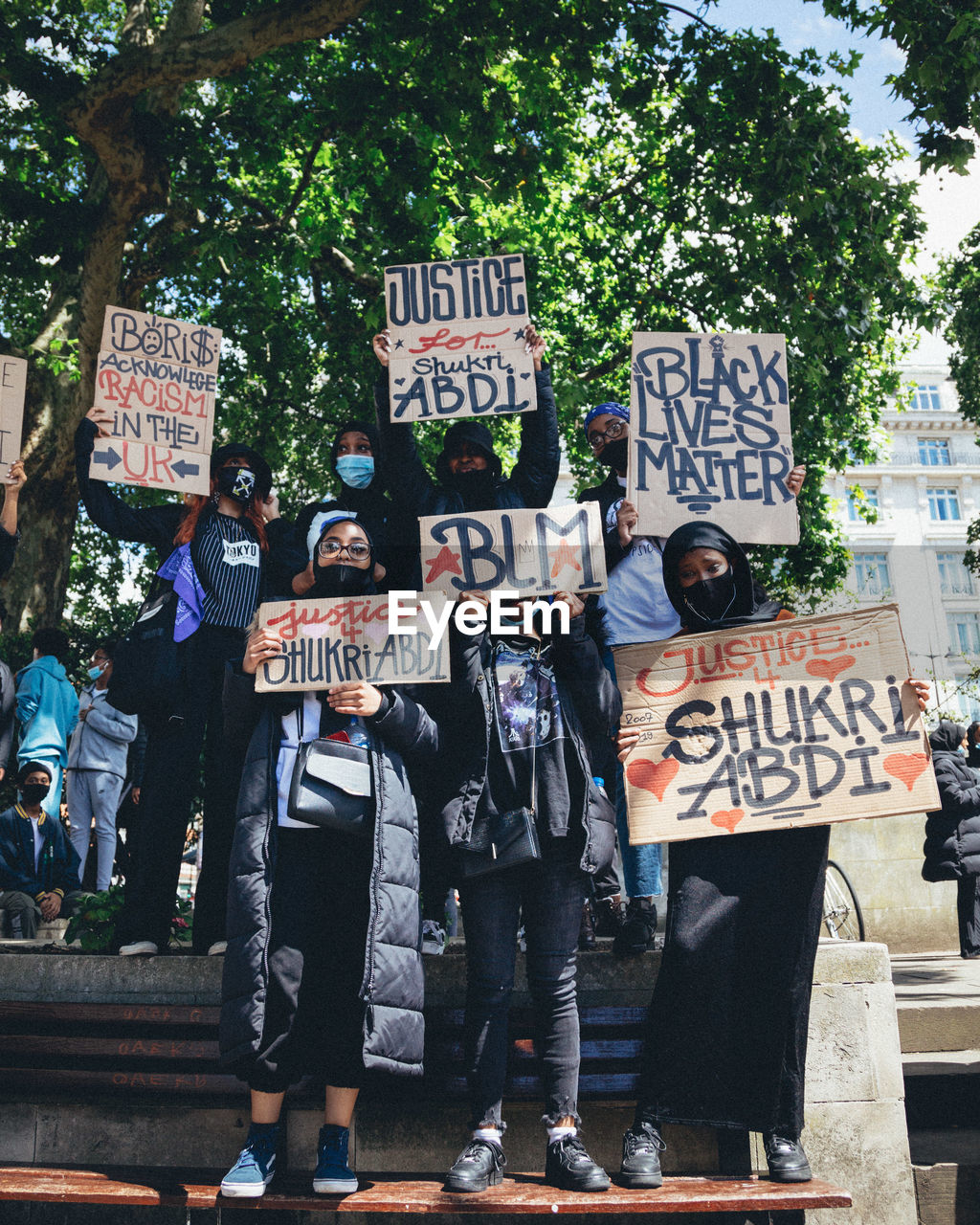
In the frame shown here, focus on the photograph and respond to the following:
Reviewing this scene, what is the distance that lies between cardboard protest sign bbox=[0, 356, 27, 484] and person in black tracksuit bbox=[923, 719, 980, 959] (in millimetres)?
6865

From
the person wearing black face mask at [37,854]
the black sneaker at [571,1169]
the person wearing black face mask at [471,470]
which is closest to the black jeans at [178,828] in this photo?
the person wearing black face mask at [471,470]

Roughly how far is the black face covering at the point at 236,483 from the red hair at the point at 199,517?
0.04 metres

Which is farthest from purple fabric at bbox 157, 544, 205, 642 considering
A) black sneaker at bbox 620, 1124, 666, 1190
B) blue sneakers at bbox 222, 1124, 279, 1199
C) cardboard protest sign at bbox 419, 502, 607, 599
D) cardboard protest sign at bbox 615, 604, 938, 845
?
black sneaker at bbox 620, 1124, 666, 1190

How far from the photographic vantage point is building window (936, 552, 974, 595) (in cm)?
5797

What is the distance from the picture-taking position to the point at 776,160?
7398 mm

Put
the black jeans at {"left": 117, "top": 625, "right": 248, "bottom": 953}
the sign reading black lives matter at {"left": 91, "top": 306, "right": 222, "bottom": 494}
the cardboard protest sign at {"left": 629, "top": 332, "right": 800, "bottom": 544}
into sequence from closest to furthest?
the black jeans at {"left": 117, "top": 625, "right": 248, "bottom": 953}
the cardboard protest sign at {"left": 629, "top": 332, "right": 800, "bottom": 544}
the sign reading black lives matter at {"left": 91, "top": 306, "right": 222, "bottom": 494}

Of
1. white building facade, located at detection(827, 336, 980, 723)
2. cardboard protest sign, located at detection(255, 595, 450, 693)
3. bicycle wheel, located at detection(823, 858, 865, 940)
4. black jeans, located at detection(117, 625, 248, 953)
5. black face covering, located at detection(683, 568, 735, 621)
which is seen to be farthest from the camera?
white building facade, located at detection(827, 336, 980, 723)

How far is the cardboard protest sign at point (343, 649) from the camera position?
3578 mm

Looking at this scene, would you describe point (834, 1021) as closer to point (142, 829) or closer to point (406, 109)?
point (142, 829)

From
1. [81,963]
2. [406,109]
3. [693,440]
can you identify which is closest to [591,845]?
[693,440]

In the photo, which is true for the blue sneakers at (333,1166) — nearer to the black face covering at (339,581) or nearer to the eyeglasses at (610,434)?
the black face covering at (339,581)

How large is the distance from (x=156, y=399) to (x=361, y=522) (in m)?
1.36

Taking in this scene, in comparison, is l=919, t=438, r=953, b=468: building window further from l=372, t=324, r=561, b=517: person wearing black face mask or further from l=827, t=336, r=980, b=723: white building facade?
l=372, t=324, r=561, b=517: person wearing black face mask

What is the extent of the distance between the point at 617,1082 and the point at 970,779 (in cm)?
588
